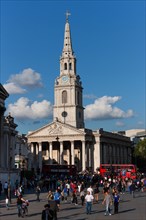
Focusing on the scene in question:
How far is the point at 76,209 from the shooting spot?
33.9 meters

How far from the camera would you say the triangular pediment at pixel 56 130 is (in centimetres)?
12412

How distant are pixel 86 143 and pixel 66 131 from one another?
6.07 metres

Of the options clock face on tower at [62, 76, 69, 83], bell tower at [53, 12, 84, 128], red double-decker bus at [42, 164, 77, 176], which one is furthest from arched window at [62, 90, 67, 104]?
red double-decker bus at [42, 164, 77, 176]

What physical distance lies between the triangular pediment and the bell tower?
281 inches

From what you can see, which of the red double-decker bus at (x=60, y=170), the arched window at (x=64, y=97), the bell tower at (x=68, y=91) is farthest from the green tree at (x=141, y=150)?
the red double-decker bus at (x=60, y=170)

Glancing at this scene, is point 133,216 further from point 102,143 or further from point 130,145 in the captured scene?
point 130,145

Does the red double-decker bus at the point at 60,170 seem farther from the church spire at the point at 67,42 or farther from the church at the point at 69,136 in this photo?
the church spire at the point at 67,42

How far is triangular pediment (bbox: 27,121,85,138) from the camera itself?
12412 centimetres

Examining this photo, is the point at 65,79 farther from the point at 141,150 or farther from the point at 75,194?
the point at 75,194

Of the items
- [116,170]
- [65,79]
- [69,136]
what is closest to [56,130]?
[69,136]

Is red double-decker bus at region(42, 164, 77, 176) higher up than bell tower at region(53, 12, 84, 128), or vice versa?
bell tower at region(53, 12, 84, 128)

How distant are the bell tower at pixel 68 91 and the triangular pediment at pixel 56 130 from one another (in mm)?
7140

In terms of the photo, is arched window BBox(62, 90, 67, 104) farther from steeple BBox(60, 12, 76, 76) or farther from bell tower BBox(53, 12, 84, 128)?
steeple BBox(60, 12, 76, 76)

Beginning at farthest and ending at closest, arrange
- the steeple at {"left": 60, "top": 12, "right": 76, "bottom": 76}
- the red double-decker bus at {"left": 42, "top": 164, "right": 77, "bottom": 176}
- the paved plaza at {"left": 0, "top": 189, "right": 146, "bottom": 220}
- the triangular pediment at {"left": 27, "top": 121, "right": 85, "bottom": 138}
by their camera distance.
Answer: the steeple at {"left": 60, "top": 12, "right": 76, "bottom": 76}
the triangular pediment at {"left": 27, "top": 121, "right": 85, "bottom": 138}
the red double-decker bus at {"left": 42, "top": 164, "right": 77, "bottom": 176}
the paved plaza at {"left": 0, "top": 189, "right": 146, "bottom": 220}
